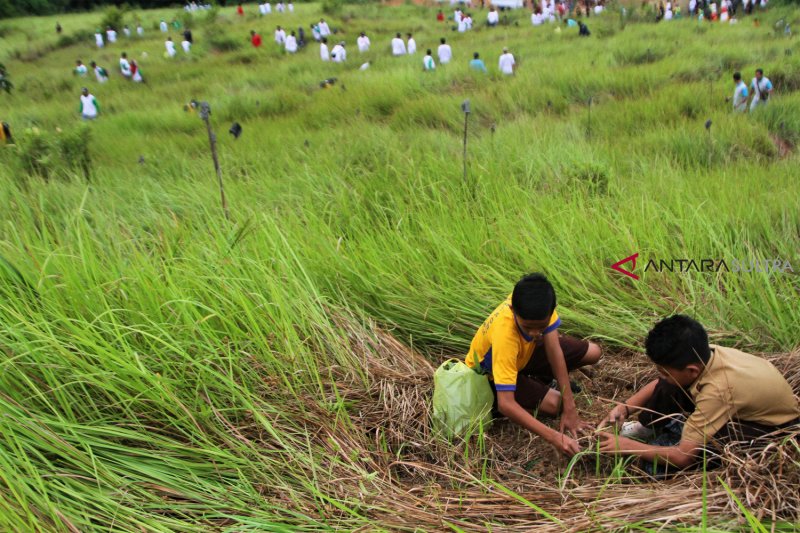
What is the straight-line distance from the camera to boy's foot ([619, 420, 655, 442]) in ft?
7.79

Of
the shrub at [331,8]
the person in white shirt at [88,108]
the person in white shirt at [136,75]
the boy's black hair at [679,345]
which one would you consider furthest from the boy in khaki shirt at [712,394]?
the shrub at [331,8]

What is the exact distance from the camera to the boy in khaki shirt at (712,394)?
79.4 inches

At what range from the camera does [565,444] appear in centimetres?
221

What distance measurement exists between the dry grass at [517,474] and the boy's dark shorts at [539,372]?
14 centimetres

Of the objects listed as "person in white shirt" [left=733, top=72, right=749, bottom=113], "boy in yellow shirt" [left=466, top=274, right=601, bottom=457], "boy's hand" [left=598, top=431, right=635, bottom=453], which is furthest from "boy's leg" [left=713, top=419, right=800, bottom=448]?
"person in white shirt" [left=733, top=72, right=749, bottom=113]

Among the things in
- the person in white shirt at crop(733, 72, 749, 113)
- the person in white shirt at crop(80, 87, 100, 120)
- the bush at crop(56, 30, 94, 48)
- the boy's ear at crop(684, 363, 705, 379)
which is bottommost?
the boy's ear at crop(684, 363, 705, 379)

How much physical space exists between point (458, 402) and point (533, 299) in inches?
22.2

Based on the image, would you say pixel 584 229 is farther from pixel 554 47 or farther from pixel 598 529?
pixel 554 47

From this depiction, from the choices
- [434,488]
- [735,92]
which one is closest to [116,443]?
[434,488]

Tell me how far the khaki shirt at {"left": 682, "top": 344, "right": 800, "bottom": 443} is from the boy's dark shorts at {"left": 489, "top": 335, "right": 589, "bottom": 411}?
68 centimetres

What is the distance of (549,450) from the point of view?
242cm

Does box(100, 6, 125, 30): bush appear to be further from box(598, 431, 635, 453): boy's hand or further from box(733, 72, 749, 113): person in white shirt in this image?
box(598, 431, 635, 453): boy's hand

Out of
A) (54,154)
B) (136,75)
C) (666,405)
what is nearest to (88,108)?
(136,75)
